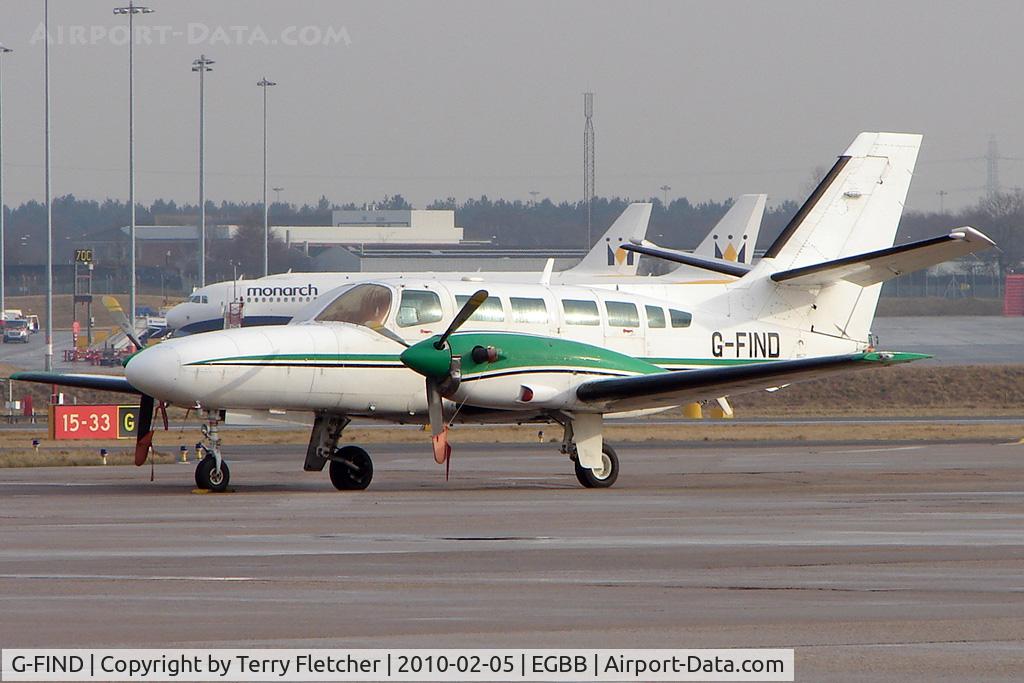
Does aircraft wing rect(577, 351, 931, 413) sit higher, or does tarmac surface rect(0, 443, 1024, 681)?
aircraft wing rect(577, 351, 931, 413)

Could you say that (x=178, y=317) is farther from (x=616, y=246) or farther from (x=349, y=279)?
(x=616, y=246)

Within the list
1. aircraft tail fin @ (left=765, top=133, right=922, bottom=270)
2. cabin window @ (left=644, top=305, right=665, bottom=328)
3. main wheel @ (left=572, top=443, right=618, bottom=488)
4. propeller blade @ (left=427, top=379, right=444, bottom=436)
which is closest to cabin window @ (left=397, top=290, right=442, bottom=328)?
propeller blade @ (left=427, top=379, right=444, bottom=436)

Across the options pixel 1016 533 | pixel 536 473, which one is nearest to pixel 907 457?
pixel 536 473

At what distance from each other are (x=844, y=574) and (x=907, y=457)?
15.3 meters

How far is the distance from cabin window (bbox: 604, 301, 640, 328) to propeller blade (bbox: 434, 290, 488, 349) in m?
2.48

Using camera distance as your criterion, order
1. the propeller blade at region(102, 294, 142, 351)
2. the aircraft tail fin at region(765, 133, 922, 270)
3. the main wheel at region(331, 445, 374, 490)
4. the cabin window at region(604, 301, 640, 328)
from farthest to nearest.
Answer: the aircraft tail fin at region(765, 133, 922, 270)
the propeller blade at region(102, 294, 142, 351)
the cabin window at region(604, 301, 640, 328)
the main wheel at region(331, 445, 374, 490)

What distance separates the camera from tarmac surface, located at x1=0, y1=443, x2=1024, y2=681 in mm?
8266

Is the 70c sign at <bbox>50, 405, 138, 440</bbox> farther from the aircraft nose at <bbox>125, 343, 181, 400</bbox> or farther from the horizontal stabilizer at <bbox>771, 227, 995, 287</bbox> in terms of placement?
the horizontal stabilizer at <bbox>771, 227, 995, 287</bbox>

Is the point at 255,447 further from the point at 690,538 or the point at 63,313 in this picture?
the point at 63,313

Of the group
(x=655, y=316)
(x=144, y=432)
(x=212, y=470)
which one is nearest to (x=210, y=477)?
(x=212, y=470)

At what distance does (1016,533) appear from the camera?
1340 cm

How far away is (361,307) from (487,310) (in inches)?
68.8

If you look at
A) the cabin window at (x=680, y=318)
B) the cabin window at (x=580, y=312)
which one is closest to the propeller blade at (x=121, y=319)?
the cabin window at (x=580, y=312)

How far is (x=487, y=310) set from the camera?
18891mm
